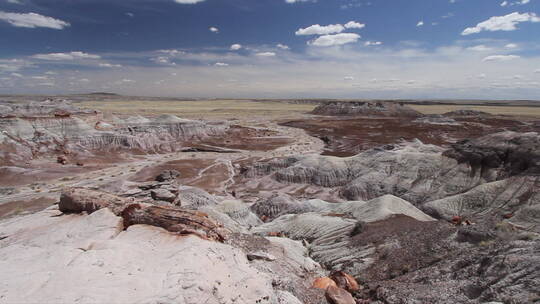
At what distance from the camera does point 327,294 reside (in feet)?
34.6

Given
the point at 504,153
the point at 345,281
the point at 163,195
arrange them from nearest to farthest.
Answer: the point at 345,281, the point at 163,195, the point at 504,153

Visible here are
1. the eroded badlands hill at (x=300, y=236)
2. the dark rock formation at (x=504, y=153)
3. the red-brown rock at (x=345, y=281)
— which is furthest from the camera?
the dark rock formation at (x=504, y=153)

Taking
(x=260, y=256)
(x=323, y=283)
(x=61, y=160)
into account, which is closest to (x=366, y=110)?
(x=61, y=160)

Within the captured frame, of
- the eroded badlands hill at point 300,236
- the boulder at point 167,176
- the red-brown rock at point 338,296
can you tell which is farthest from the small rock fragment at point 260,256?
the boulder at point 167,176

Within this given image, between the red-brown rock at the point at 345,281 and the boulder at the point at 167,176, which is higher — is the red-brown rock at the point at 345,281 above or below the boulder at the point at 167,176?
above

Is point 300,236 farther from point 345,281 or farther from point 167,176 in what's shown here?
point 167,176

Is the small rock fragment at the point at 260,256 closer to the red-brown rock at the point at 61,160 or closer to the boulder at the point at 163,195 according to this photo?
the boulder at the point at 163,195

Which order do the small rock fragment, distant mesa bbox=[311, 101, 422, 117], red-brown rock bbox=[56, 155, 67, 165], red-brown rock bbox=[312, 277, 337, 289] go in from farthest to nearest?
distant mesa bbox=[311, 101, 422, 117] → red-brown rock bbox=[56, 155, 67, 165] → the small rock fragment → red-brown rock bbox=[312, 277, 337, 289]

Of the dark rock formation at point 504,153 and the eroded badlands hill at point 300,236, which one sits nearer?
the eroded badlands hill at point 300,236

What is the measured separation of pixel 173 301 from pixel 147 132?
5615 centimetres

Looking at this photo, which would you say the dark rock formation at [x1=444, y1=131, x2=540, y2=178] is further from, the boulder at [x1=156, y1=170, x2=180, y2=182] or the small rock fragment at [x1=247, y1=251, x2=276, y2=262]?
the boulder at [x1=156, y1=170, x2=180, y2=182]

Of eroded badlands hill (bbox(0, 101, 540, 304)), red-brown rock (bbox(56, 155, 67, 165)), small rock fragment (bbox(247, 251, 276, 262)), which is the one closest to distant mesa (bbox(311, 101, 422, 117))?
eroded badlands hill (bbox(0, 101, 540, 304))

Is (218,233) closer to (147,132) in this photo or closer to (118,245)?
(118,245)

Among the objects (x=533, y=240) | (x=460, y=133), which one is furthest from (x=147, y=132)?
(x=460, y=133)
